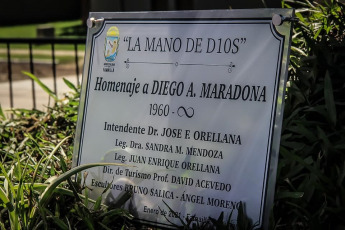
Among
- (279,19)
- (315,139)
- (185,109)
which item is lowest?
(315,139)

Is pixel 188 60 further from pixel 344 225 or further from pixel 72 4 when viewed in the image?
pixel 72 4

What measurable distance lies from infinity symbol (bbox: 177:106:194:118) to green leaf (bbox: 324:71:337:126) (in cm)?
59

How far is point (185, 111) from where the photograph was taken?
2.88m

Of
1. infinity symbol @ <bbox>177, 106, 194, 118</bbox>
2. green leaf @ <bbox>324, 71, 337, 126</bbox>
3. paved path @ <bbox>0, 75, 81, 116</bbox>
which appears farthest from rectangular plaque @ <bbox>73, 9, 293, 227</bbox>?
paved path @ <bbox>0, 75, 81, 116</bbox>

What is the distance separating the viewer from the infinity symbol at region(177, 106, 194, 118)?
2867mm

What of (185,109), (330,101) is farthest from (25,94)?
(330,101)

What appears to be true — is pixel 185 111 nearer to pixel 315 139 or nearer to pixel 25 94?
pixel 315 139

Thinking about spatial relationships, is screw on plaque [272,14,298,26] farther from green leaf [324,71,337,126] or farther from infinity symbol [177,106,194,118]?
infinity symbol [177,106,194,118]

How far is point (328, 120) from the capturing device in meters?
2.81

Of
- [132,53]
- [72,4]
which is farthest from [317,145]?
[72,4]

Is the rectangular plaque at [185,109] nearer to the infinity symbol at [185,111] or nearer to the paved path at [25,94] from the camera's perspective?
the infinity symbol at [185,111]

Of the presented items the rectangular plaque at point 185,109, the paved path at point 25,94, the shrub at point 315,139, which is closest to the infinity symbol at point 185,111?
the rectangular plaque at point 185,109

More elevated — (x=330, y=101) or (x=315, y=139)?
(x=330, y=101)

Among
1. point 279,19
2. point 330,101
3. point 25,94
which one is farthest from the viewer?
point 25,94
